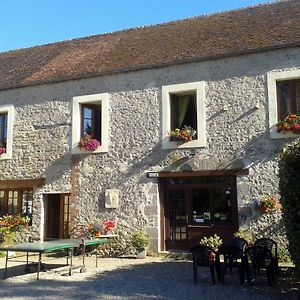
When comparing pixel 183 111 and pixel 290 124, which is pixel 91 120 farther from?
pixel 290 124

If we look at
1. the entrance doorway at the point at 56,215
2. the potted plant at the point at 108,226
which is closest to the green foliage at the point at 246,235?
the potted plant at the point at 108,226

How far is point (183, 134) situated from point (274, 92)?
2.57 metres

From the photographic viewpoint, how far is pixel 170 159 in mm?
11656

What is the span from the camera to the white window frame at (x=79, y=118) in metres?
12.5

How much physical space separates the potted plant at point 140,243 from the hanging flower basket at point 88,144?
2.84 metres

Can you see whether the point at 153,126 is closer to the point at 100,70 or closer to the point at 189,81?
the point at 189,81

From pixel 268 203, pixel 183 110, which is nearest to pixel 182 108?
pixel 183 110

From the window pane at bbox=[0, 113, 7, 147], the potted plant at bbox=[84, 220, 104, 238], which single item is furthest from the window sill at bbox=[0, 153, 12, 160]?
the potted plant at bbox=[84, 220, 104, 238]

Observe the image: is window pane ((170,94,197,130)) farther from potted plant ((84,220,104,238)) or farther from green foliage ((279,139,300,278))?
green foliage ((279,139,300,278))

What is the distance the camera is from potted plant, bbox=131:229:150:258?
1138cm

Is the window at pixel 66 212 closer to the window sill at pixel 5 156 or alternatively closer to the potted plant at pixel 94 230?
the potted plant at pixel 94 230

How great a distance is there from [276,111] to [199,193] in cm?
295

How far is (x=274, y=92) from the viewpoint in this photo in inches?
429

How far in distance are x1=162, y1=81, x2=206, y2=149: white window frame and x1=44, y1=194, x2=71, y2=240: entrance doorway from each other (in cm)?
370
